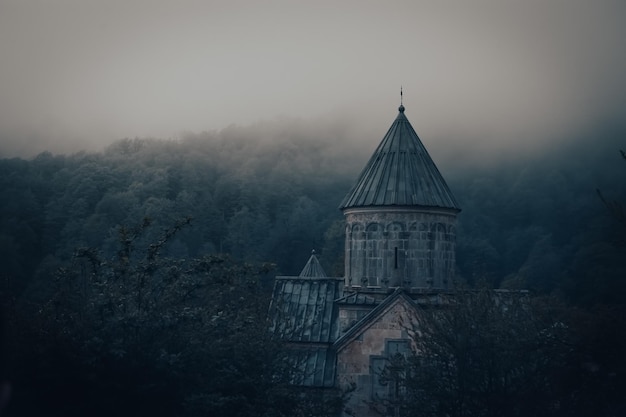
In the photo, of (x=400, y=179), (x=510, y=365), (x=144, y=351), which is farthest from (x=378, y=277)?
(x=144, y=351)

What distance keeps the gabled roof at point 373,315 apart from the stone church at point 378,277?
0.03 meters

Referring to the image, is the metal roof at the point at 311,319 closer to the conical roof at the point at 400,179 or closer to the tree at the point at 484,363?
the conical roof at the point at 400,179

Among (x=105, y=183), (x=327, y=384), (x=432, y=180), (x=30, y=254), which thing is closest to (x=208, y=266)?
(x=327, y=384)

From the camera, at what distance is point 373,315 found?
2330 centimetres

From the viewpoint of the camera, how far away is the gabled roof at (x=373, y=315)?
75.8 ft

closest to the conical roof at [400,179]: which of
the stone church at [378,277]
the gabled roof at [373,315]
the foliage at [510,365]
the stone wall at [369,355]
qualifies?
the stone church at [378,277]

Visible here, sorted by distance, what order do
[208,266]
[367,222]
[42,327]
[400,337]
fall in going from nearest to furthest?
[42,327], [208,266], [400,337], [367,222]

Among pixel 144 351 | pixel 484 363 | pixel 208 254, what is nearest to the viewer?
pixel 144 351

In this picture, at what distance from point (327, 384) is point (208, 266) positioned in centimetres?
563

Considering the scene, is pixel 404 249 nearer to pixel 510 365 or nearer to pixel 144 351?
pixel 510 365

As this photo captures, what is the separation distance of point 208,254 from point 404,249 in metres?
5.48

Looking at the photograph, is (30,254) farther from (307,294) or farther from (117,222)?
(307,294)

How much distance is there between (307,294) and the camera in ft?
86.0

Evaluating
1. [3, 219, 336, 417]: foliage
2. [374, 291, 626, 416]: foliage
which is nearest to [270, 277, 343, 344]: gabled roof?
[3, 219, 336, 417]: foliage
